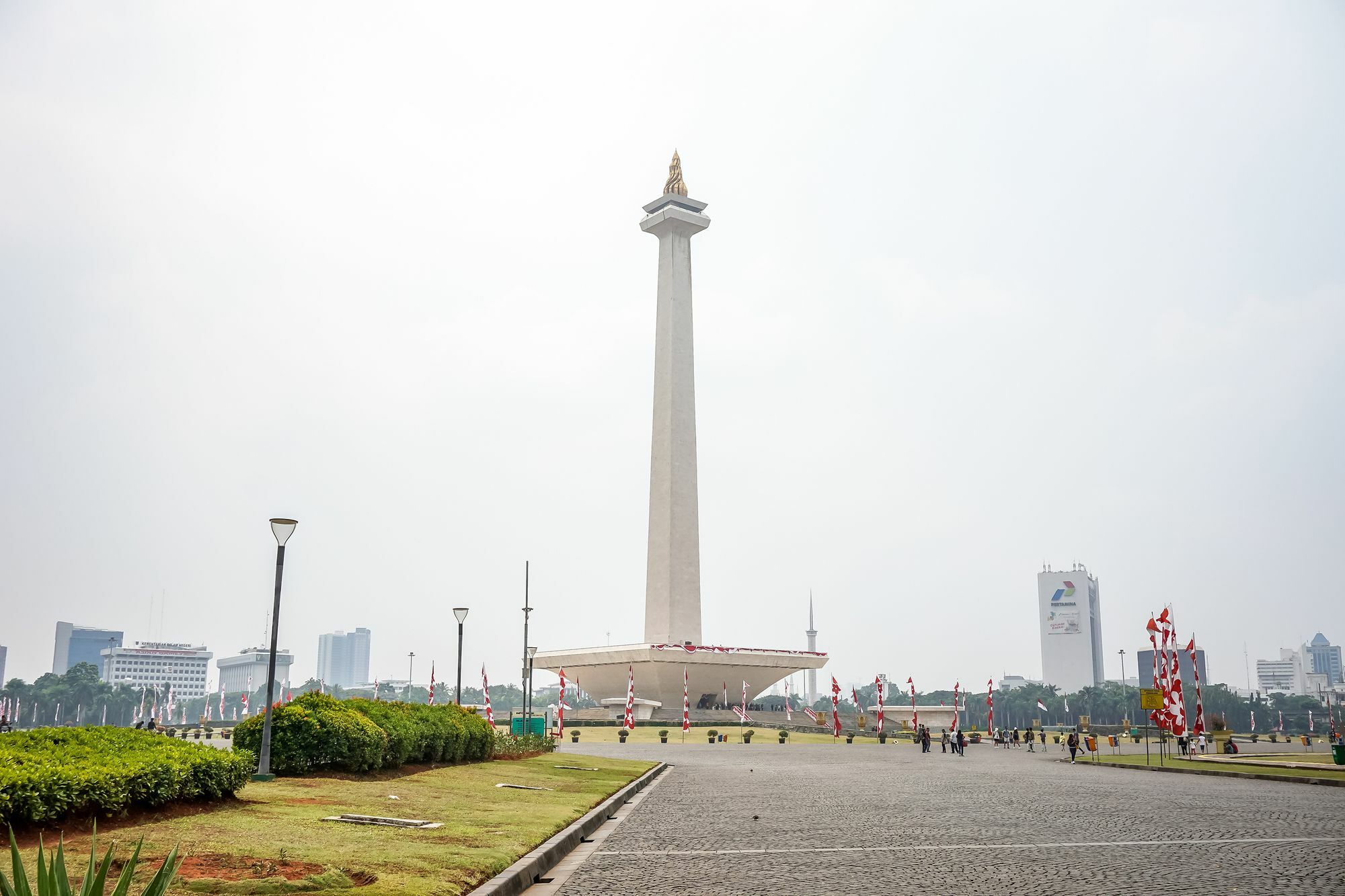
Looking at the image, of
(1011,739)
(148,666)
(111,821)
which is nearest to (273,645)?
(111,821)

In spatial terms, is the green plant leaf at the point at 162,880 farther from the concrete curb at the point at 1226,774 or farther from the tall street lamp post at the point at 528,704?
the tall street lamp post at the point at 528,704

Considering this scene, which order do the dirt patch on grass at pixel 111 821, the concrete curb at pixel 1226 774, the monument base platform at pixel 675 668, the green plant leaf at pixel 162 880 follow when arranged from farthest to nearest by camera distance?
the monument base platform at pixel 675 668
the concrete curb at pixel 1226 774
the dirt patch on grass at pixel 111 821
the green plant leaf at pixel 162 880

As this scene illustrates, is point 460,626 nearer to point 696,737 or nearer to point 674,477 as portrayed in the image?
point 696,737

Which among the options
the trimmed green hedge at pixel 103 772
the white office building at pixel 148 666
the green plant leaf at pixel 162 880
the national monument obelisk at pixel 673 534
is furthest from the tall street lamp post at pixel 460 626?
the white office building at pixel 148 666

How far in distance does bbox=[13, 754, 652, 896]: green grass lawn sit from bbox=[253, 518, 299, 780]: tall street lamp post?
2.30ft

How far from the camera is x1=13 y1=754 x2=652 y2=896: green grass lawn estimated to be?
8875 mm

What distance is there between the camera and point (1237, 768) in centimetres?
3030

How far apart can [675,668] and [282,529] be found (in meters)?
61.6

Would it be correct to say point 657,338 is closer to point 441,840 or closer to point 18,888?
point 441,840

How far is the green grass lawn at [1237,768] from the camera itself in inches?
1062

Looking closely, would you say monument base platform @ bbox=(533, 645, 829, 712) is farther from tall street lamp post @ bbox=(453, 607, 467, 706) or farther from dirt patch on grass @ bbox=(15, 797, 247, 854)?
dirt patch on grass @ bbox=(15, 797, 247, 854)

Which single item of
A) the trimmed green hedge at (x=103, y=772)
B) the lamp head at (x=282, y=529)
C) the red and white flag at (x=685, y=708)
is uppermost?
the lamp head at (x=282, y=529)

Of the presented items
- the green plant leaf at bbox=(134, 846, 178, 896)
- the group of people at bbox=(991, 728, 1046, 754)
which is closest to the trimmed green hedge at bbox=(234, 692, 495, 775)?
the green plant leaf at bbox=(134, 846, 178, 896)

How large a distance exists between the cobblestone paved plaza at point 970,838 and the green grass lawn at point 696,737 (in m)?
28.3
